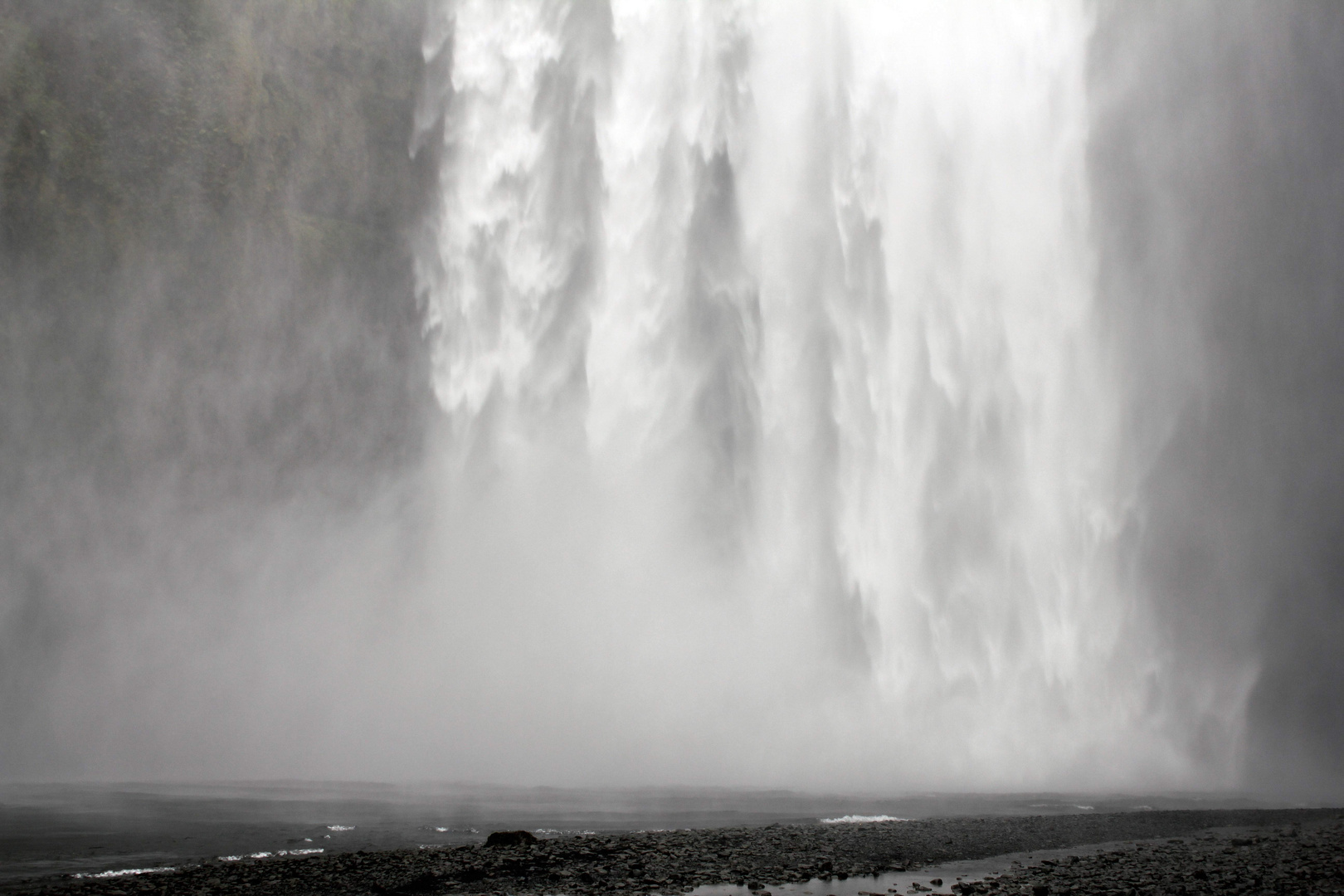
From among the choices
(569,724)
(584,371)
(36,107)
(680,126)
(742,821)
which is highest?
(680,126)

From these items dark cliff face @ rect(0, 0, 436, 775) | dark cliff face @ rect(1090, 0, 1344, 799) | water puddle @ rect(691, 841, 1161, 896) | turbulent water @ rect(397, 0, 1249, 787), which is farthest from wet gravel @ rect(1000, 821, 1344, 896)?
dark cliff face @ rect(0, 0, 436, 775)

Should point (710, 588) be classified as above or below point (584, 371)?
below

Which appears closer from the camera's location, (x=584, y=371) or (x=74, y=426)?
(x=74, y=426)

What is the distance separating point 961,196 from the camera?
2703 centimetres

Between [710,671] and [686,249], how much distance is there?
34.5ft

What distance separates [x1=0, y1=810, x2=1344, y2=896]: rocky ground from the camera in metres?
8.55

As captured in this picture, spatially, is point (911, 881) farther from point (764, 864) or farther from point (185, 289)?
point (185, 289)

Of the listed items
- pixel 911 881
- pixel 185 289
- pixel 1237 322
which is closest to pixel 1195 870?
pixel 911 881

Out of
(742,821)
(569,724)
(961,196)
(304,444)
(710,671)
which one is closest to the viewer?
(742,821)

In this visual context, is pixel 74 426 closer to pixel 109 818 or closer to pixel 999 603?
pixel 109 818

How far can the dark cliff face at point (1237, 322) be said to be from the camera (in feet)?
84.9

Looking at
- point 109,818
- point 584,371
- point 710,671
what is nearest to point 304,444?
point 584,371

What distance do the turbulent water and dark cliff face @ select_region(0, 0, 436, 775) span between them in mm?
2084

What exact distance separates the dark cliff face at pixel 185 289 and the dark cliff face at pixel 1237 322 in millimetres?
18855
